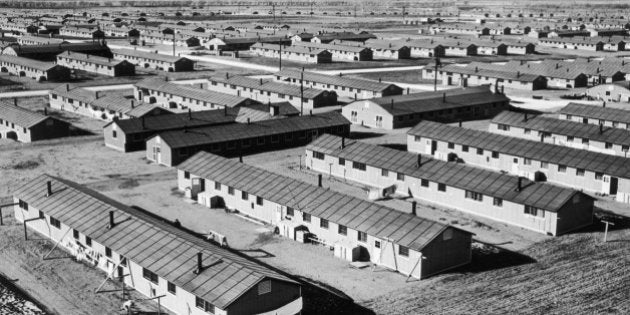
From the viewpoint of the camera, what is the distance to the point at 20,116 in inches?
3019

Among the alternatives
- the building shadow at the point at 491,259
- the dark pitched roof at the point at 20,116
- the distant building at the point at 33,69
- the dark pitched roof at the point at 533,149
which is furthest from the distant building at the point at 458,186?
the distant building at the point at 33,69

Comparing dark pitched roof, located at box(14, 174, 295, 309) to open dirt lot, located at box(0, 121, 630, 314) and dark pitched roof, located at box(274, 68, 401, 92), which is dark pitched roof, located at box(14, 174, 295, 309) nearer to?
open dirt lot, located at box(0, 121, 630, 314)

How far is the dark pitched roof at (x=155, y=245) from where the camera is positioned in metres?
33.8

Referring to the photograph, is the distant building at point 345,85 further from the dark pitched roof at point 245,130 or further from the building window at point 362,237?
the building window at point 362,237

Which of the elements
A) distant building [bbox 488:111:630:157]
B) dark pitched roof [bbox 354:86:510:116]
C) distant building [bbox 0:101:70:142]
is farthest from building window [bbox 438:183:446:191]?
distant building [bbox 0:101:70:142]

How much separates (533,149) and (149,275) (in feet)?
127

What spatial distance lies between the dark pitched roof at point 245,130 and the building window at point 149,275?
93.3 ft

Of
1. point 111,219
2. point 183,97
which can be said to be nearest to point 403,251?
point 111,219

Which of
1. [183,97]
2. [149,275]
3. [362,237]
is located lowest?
[149,275]

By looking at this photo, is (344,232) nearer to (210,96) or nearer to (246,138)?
(246,138)

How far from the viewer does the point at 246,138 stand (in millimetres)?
70250

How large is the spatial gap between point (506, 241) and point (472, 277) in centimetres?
747

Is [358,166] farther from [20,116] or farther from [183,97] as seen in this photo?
[183,97]

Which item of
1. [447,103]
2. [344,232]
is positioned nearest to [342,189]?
[344,232]
